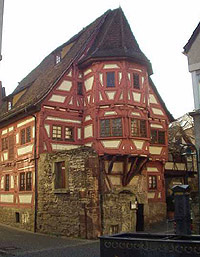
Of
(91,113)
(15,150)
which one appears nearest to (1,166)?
(15,150)

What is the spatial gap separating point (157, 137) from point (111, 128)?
5.88 meters

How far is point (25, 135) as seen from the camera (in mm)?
22812

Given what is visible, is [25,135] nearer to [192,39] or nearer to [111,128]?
[111,128]

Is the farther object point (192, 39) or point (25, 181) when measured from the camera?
point (25, 181)

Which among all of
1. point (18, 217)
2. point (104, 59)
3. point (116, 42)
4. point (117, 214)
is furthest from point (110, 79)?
point (18, 217)

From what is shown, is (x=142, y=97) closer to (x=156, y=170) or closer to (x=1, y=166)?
(x=156, y=170)

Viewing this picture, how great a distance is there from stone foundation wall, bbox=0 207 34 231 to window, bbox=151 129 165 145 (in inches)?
386

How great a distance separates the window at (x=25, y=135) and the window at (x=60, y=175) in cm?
370

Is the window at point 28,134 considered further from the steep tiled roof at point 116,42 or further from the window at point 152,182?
the window at point 152,182

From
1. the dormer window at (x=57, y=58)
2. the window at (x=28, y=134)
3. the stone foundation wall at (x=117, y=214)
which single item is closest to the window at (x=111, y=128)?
the stone foundation wall at (x=117, y=214)

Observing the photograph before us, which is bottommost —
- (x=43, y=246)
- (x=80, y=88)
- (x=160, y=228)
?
(x=160, y=228)

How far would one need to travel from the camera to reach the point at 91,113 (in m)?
21.8

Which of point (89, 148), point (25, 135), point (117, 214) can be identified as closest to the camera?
point (89, 148)

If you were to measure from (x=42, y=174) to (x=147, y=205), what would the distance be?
672cm
